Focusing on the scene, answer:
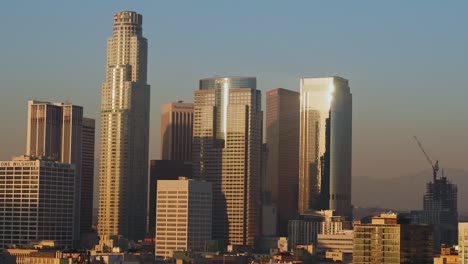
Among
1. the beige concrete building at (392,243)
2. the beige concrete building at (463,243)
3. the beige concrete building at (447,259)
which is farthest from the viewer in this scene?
the beige concrete building at (447,259)

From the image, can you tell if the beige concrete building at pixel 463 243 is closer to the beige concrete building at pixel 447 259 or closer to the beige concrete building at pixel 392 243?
the beige concrete building at pixel 392 243

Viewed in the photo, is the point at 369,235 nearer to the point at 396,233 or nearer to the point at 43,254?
the point at 396,233

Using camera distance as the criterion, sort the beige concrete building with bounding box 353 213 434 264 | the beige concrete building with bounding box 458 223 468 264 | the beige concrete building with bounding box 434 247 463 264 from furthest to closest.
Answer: the beige concrete building with bounding box 434 247 463 264 → the beige concrete building with bounding box 353 213 434 264 → the beige concrete building with bounding box 458 223 468 264

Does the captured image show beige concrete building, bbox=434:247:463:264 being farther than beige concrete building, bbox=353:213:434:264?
Yes

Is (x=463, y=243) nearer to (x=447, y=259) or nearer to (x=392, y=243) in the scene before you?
(x=392, y=243)

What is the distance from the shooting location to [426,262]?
149375 mm

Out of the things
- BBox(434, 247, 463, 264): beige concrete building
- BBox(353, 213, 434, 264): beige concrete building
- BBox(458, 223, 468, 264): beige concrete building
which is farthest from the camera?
BBox(434, 247, 463, 264): beige concrete building

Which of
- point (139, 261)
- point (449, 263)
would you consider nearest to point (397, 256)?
point (449, 263)

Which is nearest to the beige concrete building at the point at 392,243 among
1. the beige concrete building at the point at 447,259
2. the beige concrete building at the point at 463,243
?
the beige concrete building at the point at 447,259

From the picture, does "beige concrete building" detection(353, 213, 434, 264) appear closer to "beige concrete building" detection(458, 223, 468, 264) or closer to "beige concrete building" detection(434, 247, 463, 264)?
"beige concrete building" detection(434, 247, 463, 264)

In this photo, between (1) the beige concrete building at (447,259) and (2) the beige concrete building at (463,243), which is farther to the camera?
(1) the beige concrete building at (447,259)

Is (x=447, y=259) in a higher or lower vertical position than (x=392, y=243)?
lower

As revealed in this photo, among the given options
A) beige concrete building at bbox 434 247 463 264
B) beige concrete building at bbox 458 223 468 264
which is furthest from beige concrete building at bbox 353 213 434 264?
beige concrete building at bbox 458 223 468 264

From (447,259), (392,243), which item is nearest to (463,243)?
(392,243)
